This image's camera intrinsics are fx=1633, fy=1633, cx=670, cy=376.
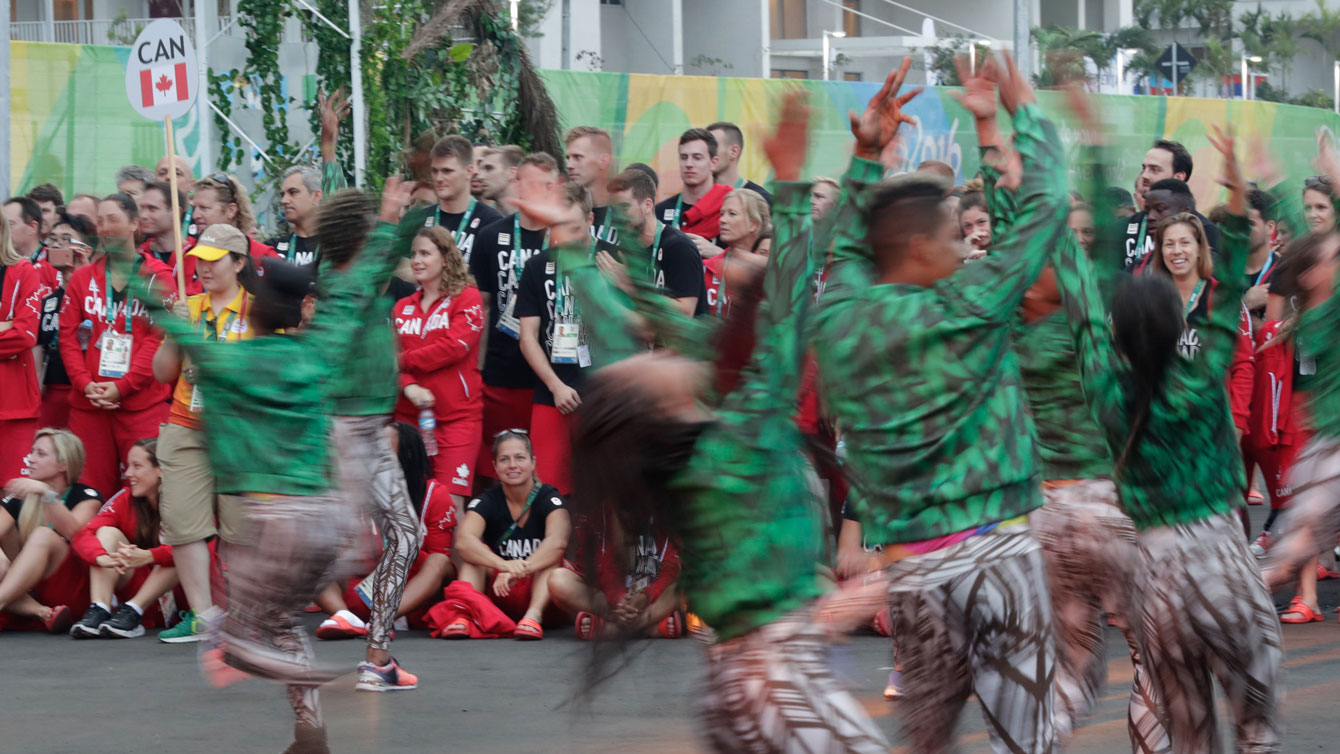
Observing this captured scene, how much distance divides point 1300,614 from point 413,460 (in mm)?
4805

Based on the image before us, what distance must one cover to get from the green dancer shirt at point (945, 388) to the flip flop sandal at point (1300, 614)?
533 centimetres

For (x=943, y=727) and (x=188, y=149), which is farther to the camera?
(x=188, y=149)

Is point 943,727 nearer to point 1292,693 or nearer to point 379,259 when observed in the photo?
point 379,259

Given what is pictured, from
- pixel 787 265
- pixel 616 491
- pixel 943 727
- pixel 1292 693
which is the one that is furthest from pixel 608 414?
pixel 1292 693

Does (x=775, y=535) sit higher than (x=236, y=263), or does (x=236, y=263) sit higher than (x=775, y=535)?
(x=236, y=263)

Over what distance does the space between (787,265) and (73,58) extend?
40.0 feet

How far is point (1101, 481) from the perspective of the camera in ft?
16.9

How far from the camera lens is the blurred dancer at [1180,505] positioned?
4.30 metres

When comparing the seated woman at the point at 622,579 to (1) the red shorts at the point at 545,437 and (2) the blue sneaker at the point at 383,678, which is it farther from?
(1) the red shorts at the point at 545,437

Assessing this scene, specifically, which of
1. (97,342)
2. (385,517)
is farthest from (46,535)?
(385,517)

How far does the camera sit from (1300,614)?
8688mm

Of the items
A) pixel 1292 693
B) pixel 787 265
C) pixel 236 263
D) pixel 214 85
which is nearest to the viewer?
pixel 787 265

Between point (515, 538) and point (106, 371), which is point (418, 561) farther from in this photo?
point (106, 371)

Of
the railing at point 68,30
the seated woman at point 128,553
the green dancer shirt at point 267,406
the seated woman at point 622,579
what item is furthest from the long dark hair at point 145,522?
the railing at point 68,30
